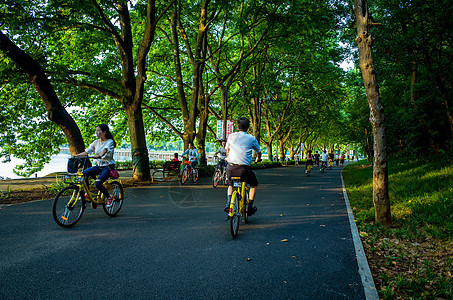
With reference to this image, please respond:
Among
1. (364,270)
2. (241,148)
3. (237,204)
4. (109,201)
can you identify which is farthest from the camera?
(109,201)

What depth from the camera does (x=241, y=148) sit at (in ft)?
17.7

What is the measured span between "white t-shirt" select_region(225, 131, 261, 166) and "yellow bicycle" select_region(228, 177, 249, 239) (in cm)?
33

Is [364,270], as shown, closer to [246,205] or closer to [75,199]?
[246,205]

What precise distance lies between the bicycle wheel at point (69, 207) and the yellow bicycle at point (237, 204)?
301cm

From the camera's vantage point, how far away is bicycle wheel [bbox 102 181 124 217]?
6.51 m

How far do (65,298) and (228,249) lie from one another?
2.20 m

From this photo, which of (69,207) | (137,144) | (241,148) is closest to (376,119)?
(241,148)

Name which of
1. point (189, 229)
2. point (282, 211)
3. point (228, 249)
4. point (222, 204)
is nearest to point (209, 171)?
point (222, 204)

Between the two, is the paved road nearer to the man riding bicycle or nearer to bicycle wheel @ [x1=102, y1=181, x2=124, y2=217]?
bicycle wheel @ [x1=102, y1=181, x2=124, y2=217]

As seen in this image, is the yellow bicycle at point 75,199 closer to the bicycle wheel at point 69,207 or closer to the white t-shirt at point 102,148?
the bicycle wheel at point 69,207

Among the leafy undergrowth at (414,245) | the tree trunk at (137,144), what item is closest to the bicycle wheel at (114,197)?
the leafy undergrowth at (414,245)

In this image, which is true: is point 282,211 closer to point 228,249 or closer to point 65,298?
point 228,249

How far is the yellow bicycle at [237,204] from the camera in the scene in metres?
5.02

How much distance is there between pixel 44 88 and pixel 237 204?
337 inches
